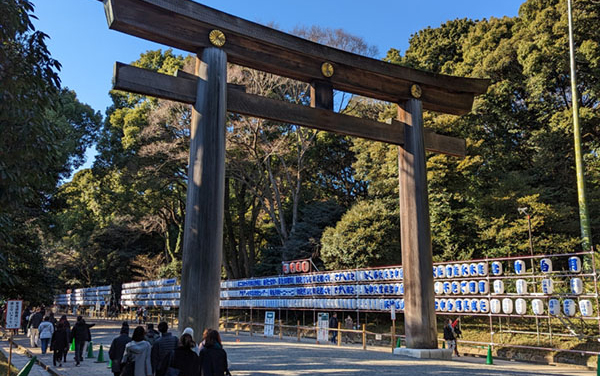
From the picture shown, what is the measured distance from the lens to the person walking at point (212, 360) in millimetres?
5555

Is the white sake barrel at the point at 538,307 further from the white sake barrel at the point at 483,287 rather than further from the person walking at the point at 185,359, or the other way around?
the person walking at the point at 185,359

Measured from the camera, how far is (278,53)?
991 cm

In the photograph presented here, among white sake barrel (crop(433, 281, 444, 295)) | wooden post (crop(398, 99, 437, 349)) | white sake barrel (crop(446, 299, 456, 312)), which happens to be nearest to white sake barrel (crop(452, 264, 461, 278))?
white sake barrel (crop(433, 281, 444, 295))

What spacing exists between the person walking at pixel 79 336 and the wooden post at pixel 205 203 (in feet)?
21.5

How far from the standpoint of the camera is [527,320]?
61.2 ft

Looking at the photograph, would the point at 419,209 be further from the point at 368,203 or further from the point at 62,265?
the point at 62,265

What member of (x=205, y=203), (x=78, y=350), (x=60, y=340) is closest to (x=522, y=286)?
(x=205, y=203)

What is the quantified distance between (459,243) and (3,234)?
832 inches

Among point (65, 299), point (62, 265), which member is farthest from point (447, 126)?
point (65, 299)

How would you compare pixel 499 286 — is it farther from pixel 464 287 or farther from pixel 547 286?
pixel 547 286

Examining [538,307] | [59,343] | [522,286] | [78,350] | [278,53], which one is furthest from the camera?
[522,286]

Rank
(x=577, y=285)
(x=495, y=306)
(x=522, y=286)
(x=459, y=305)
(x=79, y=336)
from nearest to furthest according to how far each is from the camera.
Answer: (x=79, y=336) → (x=577, y=285) → (x=522, y=286) → (x=495, y=306) → (x=459, y=305)

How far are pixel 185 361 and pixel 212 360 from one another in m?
0.39

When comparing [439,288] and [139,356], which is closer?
[139,356]
